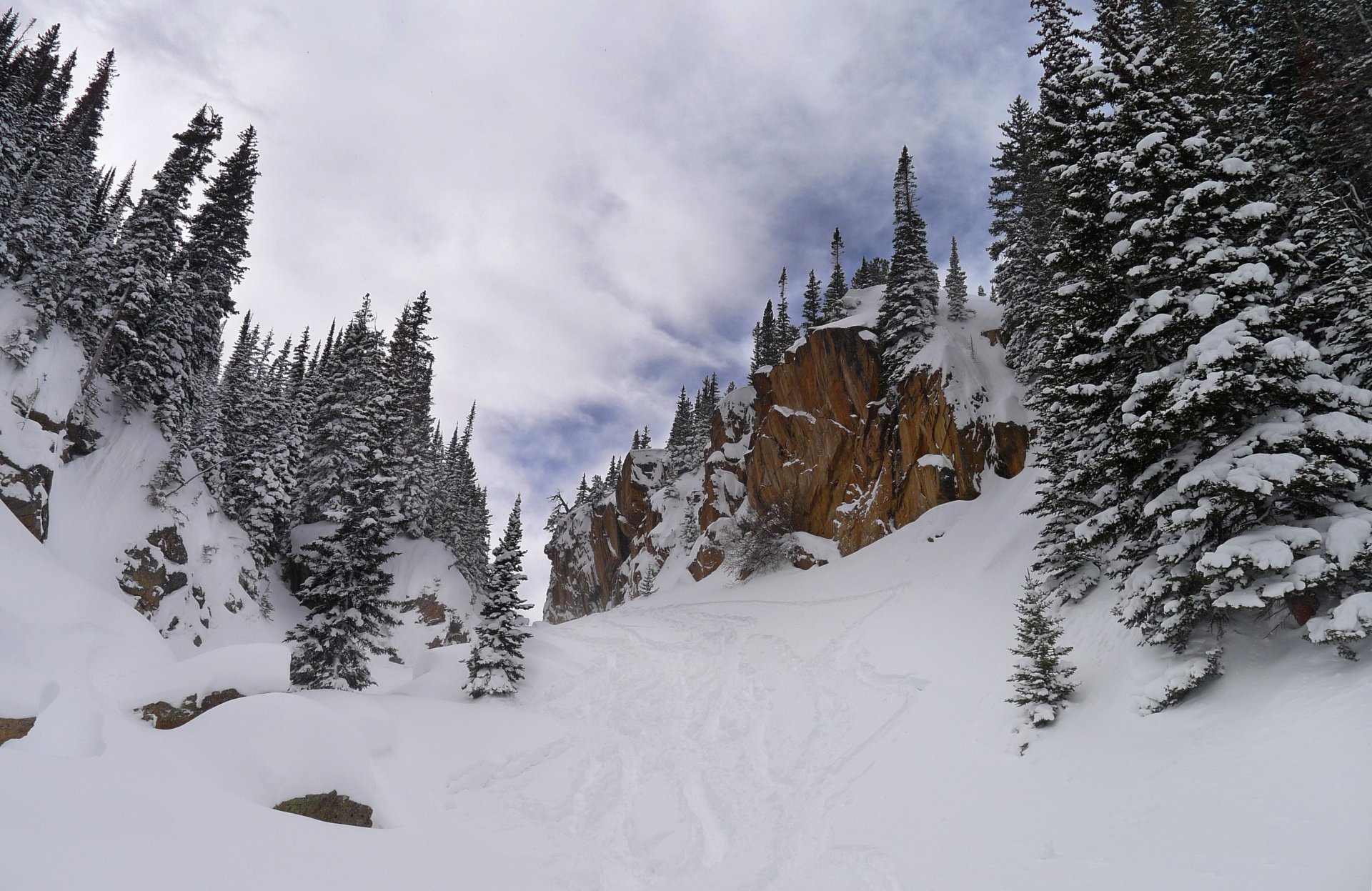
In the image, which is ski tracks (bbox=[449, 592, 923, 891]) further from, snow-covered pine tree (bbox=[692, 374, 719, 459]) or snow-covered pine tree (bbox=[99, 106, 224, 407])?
snow-covered pine tree (bbox=[692, 374, 719, 459])

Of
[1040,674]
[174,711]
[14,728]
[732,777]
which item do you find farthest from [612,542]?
[14,728]

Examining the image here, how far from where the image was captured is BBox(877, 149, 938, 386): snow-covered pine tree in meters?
36.2

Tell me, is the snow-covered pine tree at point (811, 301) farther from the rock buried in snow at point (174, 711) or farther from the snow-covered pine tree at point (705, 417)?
the rock buried in snow at point (174, 711)

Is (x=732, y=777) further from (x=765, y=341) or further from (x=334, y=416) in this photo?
(x=765, y=341)

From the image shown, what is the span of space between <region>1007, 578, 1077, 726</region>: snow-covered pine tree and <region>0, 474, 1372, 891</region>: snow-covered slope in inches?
13.1

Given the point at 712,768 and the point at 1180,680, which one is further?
the point at 712,768

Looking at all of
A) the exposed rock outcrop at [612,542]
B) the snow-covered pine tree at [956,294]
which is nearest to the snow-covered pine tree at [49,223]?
the exposed rock outcrop at [612,542]

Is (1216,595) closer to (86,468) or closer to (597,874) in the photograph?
(597,874)

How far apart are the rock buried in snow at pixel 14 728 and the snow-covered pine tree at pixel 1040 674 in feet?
45.4

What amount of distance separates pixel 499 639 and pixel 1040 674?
47.5ft

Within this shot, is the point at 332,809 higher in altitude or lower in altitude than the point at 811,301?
lower

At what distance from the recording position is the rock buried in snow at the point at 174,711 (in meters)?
10.0

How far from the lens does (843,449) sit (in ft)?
125

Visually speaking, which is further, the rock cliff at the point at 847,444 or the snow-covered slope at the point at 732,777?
the rock cliff at the point at 847,444
